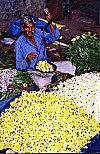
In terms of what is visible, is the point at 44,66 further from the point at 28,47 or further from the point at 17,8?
the point at 17,8

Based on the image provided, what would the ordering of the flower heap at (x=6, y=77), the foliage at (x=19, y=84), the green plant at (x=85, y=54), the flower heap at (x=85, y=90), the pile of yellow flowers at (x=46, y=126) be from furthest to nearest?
the green plant at (x=85, y=54) < the flower heap at (x=6, y=77) < the foliage at (x=19, y=84) < the flower heap at (x=85, y=90) < the pile of yellow flowers at (x=46, y=126)

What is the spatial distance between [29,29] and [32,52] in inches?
15.6

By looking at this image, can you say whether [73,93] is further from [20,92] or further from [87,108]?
[20,92]

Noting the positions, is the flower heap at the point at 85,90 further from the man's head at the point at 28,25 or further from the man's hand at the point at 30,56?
the man's head at the point at 28,25

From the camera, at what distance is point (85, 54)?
6742 millimetres

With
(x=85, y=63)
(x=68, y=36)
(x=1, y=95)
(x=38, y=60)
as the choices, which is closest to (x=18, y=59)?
(x=38, y=60)

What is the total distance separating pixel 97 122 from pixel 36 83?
1.30m

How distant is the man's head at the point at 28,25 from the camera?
20.6ft

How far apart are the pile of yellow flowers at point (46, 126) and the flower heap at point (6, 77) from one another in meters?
0.72

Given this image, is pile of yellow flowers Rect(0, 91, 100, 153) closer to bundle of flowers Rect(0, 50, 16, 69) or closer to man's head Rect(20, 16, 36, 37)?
man's head Rect(20, 16, 36, 37)

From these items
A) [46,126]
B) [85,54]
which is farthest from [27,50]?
[46,126]

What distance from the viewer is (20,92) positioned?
5.91m

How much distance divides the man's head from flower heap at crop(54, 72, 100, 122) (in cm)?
108

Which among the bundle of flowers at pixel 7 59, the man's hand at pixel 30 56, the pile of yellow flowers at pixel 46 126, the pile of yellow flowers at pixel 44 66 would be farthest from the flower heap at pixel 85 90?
the bundle of flowers at pixel 7 59
